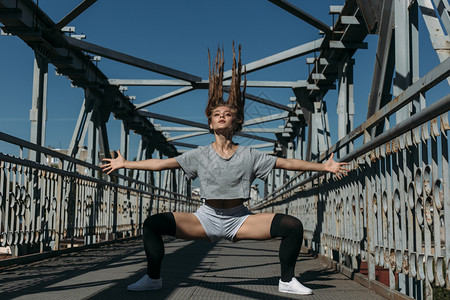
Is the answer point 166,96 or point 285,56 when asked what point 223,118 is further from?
point 166,96

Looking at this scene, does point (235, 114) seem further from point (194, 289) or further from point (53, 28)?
point (53, 28)

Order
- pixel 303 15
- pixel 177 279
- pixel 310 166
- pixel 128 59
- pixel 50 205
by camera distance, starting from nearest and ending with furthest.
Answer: pixel 310 166
pixel 177 279
pixel 50 205
pixel 303 15
pixel 128 59

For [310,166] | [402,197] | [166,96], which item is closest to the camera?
[402,197]

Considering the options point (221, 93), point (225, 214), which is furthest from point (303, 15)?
point (225, 214)

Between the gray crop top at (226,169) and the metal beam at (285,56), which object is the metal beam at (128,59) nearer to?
the metal beam at (285,56)

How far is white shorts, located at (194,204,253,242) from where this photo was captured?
12.1 ft

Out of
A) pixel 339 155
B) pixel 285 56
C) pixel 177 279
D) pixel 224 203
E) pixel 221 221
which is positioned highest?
pixel 285 56

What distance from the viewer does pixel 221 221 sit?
3.68m

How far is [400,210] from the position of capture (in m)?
3.27

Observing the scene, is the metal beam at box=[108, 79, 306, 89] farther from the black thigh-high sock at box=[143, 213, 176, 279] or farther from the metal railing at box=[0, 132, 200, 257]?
the black thigh-high sock at box=[143, 213, 176, 279]

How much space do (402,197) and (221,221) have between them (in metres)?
1.16

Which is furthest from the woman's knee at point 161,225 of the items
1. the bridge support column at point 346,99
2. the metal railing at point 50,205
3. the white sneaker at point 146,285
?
the bridge support column at point 346,99

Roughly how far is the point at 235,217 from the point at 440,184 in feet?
4.73

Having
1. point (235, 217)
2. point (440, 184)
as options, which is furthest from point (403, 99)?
point (235, 217)
